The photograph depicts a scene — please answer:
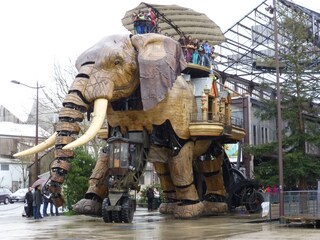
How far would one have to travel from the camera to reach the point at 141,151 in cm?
2244

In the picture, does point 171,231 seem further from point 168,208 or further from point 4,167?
point 4,167

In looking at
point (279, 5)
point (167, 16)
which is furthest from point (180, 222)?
point (279, 5)

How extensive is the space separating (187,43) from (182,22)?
7.67m

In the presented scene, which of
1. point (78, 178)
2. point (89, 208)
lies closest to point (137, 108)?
point (89, 208)

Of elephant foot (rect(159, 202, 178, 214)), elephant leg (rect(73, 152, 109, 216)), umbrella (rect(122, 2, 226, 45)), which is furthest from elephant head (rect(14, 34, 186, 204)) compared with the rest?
umbrella (rect(122, 2, 226, 45))

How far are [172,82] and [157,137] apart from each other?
239cm

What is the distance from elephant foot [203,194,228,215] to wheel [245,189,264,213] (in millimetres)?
1764

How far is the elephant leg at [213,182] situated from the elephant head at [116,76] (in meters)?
5.67

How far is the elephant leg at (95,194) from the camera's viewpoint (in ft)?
74.2

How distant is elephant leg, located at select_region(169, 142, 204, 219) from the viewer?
22.9 m

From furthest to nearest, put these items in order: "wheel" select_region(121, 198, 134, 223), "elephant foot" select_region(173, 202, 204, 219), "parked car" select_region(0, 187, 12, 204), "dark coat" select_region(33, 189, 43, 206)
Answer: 1. "parked car" select_region(0, 187, 12, 204)
2. "dark coat" select_region(33, 189, 43, 206)
3. "elephant foot" select_region(173, 202, 204, 219)
4. "wheel" select_region(121, 198, 134, 223)

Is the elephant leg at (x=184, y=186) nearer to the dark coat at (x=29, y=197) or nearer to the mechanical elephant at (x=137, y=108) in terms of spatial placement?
the mechanical elephant at (x=137, y=108)

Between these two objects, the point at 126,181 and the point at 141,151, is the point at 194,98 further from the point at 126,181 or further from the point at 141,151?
the point at 126,181

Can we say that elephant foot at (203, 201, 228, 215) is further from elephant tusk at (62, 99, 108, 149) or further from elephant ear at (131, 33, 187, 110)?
elephant tusk at (62, 99, 108, 149)
